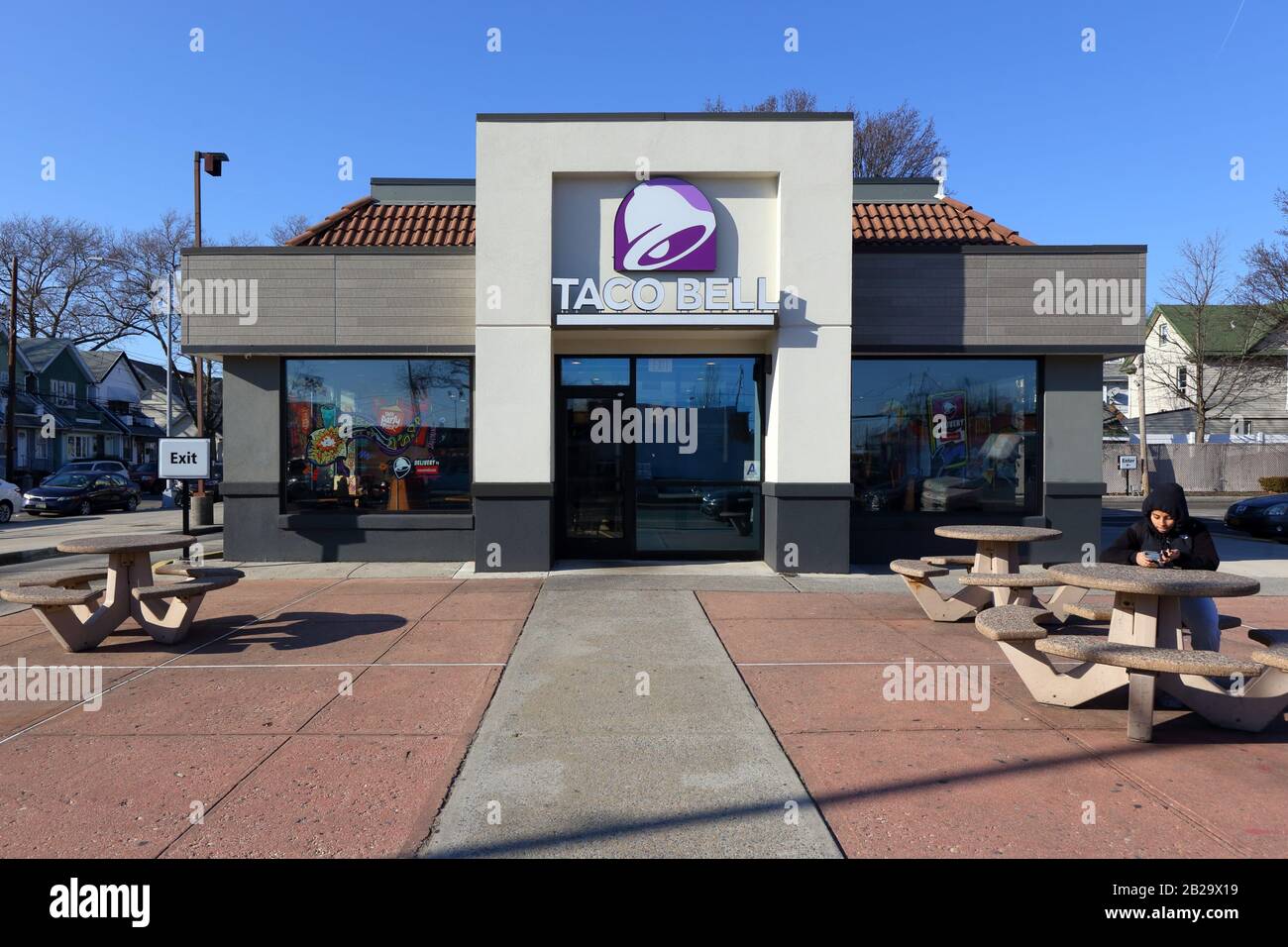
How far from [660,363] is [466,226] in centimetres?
401

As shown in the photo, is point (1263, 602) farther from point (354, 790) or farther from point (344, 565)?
point (344, 565)

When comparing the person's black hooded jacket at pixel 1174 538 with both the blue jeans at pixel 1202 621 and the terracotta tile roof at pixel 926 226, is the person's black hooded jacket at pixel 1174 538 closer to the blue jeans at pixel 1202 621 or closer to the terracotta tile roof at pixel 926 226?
the blue jeans at pixel 1202 621

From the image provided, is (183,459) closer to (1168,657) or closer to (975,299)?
(975,299)

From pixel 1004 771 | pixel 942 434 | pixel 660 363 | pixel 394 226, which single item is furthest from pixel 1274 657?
pixel 394 226

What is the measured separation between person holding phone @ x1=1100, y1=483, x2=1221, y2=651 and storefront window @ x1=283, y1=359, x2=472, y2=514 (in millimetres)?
8862

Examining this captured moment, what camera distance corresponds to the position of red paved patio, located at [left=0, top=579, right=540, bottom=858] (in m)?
3.45

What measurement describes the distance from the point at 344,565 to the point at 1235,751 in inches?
413

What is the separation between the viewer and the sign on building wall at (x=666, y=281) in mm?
10312

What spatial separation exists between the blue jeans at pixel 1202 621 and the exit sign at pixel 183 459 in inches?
570

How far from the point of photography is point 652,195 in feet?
34.7

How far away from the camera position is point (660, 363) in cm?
1188

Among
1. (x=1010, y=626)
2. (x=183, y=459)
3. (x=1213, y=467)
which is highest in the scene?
(x=183, y=459)

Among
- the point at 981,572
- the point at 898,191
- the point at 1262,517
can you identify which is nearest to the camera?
the point at 981,572

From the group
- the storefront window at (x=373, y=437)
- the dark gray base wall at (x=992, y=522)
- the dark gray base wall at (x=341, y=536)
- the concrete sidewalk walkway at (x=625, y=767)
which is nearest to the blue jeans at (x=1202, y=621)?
the concrete sidewalk walkway at (x=625, y=767)
